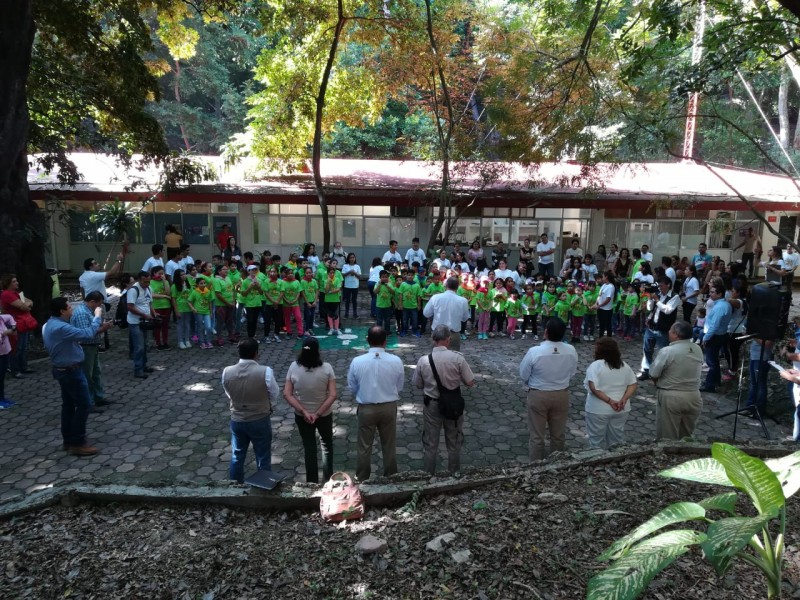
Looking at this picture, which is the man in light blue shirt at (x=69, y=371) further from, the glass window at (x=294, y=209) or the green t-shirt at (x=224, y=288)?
the glass window at (x=294, y=209)

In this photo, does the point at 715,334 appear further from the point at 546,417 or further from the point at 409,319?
the point at 409,319

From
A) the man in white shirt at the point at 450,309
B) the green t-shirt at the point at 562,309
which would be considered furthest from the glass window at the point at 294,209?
the man in white shirt at the point at 450,309

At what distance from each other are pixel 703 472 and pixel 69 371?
5.86 m

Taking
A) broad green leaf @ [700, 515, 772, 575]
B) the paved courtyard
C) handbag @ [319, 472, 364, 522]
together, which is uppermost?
broad green leaf @ [700, 515, 772, 575]

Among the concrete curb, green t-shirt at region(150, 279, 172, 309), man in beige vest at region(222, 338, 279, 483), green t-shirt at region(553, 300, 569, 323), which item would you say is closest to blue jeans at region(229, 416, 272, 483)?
man in beige vest at region(222, 338, 279, 483)

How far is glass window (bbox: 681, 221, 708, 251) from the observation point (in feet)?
61.1

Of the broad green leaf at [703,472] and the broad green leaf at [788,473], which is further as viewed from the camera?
the broad green leaf at [703,472]

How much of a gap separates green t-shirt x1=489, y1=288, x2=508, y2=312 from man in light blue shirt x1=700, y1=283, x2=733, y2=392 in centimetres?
373

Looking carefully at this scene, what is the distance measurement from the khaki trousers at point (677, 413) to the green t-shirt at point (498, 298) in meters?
5.65

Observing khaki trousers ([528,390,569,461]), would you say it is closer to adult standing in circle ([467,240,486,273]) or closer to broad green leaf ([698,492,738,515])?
broad green leaf ([698,492,738,515])

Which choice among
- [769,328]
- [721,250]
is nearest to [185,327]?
[769,328]

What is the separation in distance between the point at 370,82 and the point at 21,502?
14160 millimetres

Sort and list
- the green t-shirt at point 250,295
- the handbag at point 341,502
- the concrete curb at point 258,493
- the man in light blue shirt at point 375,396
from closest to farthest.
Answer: the handbag at point 341,502
the concrete curb at point 258,493
the man in light blue shirt at point 375,396
the green t-shirt at point 250,295

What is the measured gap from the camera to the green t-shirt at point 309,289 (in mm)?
10734
